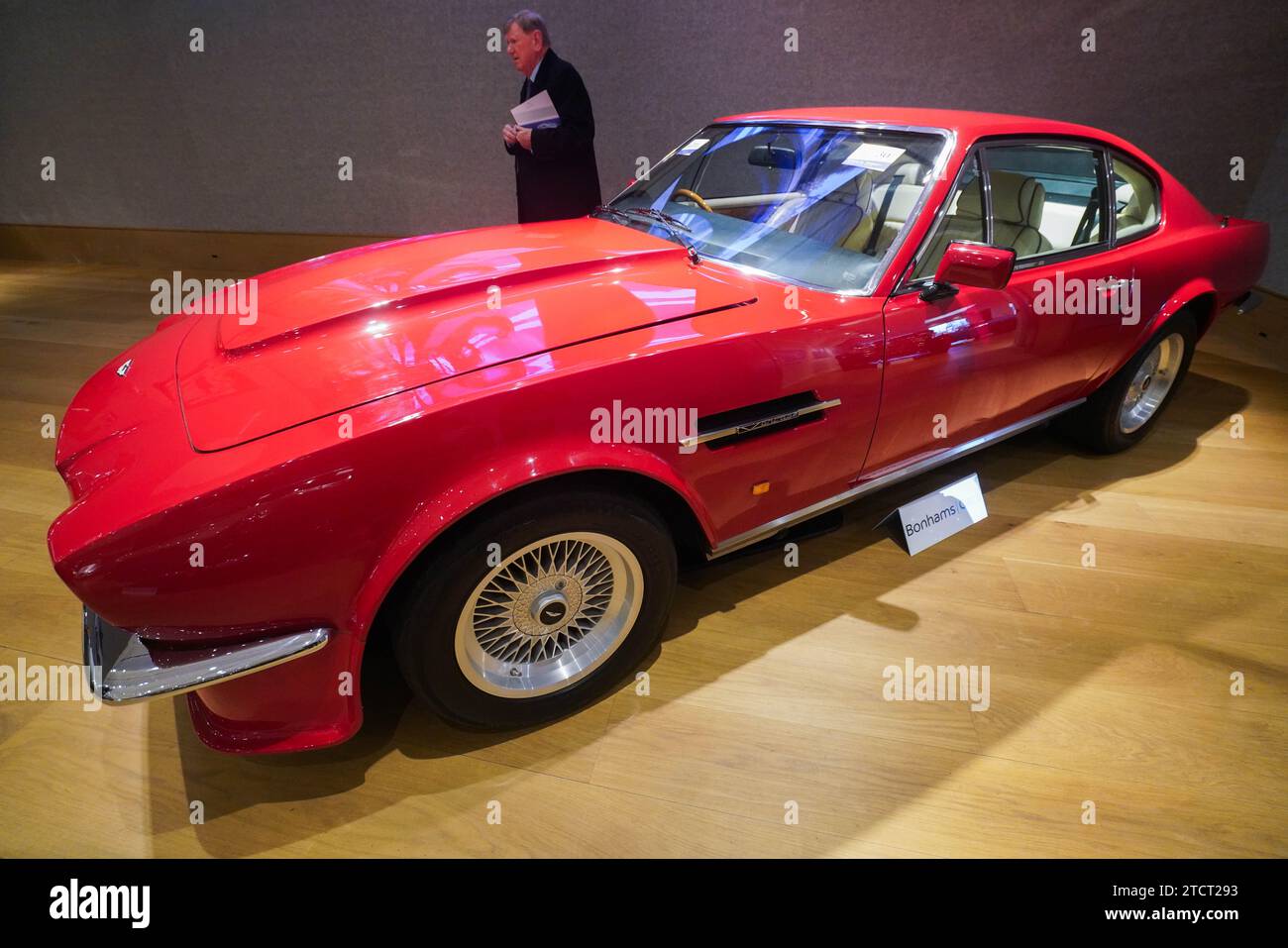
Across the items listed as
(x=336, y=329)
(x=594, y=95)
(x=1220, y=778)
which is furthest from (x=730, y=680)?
(x=594, y=95)

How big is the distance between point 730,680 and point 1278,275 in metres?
4.83

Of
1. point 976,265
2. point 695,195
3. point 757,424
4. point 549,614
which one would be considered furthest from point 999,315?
point 549,614

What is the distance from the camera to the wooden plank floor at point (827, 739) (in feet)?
4.48

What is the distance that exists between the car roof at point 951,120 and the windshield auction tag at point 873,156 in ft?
0.34

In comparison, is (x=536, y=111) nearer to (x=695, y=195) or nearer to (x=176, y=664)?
(x=695, y=195)

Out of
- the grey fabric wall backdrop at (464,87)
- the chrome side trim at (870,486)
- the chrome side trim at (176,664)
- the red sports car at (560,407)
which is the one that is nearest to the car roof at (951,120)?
the red sports car at (560,407)

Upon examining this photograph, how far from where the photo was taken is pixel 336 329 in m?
1.46

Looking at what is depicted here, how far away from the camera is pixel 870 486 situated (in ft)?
6.19

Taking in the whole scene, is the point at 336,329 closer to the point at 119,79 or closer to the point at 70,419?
the point at 70,419

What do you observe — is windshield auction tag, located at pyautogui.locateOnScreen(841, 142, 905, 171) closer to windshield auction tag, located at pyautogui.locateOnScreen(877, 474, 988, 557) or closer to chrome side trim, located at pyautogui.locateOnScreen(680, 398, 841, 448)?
chrome side trim, located at pyautogui.locateOnScreen(680, 398, 841, 448)

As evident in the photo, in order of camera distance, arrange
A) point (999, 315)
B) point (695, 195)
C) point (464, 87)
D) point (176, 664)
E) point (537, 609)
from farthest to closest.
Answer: point (464, 87)
point (695, 195)
point (999, 315)
point (537, 609)
point (176, 664)

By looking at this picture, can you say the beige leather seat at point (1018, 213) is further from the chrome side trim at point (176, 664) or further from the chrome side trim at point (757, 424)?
the chrome side trim at point (176, 664)

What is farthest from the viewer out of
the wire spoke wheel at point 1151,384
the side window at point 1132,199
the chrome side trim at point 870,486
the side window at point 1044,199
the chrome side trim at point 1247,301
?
the chrome side trim at point 1247,301

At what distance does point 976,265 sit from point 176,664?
191cm
